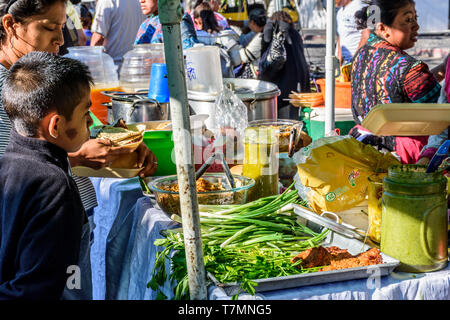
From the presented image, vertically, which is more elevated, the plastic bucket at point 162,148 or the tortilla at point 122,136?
the tortilla at point 122,136

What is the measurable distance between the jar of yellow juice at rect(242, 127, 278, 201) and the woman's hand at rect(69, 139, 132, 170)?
0.54 meters

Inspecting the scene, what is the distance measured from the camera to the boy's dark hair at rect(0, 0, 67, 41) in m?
2.01

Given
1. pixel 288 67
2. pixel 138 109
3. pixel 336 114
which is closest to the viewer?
pixel 138 109

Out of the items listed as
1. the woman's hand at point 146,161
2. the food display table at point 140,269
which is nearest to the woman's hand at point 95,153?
the woman's hand at point 146,161

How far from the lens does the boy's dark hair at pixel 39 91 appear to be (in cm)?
154

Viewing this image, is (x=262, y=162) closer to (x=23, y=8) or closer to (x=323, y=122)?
Answer: (x=23, y=8)

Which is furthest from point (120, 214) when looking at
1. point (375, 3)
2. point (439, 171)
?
point (375, 3)

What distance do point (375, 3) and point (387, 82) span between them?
19.1 inches

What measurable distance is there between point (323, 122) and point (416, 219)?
289 centimetres

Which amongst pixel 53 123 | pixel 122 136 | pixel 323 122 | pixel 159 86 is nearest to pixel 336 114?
pixel 323 122

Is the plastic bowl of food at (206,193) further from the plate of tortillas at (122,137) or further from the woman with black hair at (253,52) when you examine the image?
the woman with black hair at (253,52)

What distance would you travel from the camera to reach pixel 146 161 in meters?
2.41

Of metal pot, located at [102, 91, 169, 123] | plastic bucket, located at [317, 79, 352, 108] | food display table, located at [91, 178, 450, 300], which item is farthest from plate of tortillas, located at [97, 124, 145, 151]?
plastic bucket, located at [317, 79, 352, 108]

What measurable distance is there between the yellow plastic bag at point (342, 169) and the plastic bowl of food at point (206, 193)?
0.30 m
